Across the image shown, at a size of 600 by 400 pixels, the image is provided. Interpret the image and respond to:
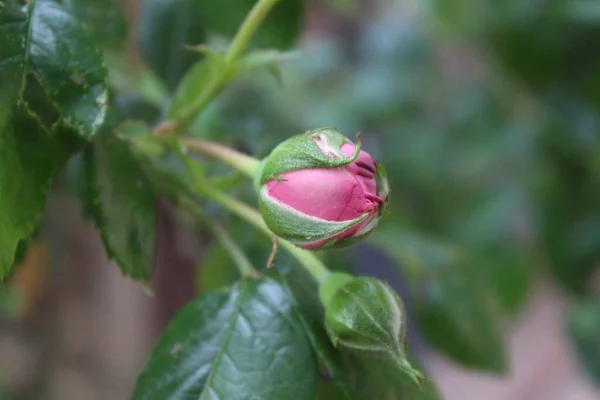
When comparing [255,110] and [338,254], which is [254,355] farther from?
[255,110]

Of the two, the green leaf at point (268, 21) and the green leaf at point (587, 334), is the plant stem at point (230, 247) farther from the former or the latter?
the green leaf at point (587, 334)

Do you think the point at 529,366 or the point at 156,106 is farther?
the point at 529,366

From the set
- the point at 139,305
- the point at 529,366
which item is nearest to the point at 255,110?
the point at 139,305

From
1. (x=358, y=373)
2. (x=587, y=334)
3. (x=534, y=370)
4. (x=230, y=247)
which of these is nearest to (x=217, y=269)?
(x=230, y=247)

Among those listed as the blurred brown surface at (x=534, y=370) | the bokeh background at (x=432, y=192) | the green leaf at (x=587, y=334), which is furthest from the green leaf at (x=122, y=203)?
the blurred brown surface at (x=534, y=370)

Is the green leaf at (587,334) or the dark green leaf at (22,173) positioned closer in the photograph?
the dark green leaf at (22,173)

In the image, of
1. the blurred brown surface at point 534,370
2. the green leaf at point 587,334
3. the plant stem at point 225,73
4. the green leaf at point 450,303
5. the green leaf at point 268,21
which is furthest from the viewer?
the blurred brown surface at point 534,370
